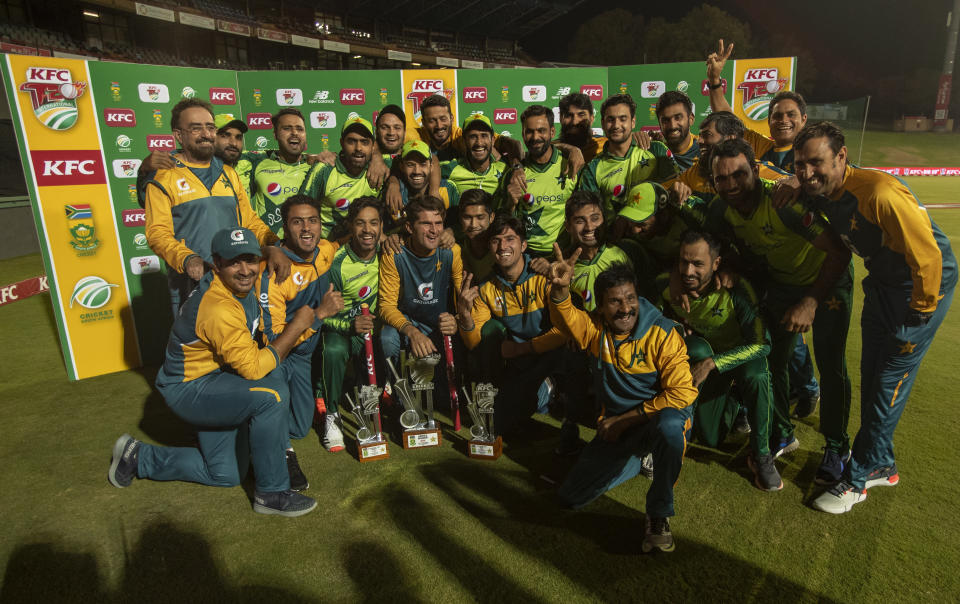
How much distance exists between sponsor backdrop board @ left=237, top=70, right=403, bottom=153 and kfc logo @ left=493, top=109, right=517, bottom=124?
4.10ft

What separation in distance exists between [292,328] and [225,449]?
34.7 inches

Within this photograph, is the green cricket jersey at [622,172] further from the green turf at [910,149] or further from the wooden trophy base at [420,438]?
the green turf at [910,149]

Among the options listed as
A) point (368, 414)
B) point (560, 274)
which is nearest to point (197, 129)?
point (368, 414)

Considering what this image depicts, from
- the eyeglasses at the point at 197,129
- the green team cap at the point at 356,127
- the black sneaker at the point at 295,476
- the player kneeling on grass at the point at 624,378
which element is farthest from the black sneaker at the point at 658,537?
the eyeglasses at the point at 197,129

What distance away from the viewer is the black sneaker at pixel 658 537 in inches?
113

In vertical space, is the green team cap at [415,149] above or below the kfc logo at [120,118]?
below

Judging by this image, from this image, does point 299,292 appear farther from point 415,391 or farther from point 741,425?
point 741,425

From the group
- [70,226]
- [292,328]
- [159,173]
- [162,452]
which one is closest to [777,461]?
[292,328]

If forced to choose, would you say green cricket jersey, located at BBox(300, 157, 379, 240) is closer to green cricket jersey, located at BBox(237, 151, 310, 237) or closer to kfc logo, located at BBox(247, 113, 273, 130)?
green cricket jersey, located at BBox(237, 151, 310, 237)

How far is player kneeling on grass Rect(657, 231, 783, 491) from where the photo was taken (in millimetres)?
3410

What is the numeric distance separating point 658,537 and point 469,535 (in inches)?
38.5

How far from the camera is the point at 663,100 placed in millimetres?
4531

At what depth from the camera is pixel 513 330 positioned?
4250 millimetres

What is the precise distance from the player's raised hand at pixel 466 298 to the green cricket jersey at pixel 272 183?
199cm
